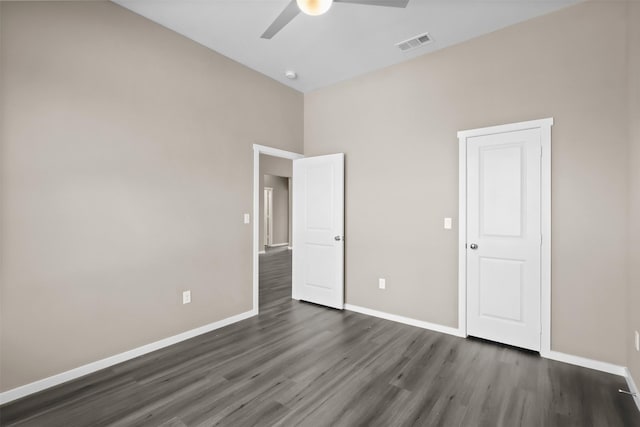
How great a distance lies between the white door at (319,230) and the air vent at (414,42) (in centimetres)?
146

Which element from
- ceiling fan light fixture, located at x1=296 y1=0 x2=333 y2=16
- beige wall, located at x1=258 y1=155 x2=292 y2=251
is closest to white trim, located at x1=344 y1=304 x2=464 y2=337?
ceiling fan light fixture, located at x1=296 y1=0 x2=333 y2=16

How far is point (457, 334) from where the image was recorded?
3273 mm

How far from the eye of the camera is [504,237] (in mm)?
3008

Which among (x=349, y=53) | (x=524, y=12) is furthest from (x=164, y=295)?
(x=524, y=12)

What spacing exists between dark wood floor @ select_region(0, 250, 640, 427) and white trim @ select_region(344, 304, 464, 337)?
0.35 feet

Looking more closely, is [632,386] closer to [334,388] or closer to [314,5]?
[334,388]

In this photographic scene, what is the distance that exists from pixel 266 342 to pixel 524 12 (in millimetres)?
4057

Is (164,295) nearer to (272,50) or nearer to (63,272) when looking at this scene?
(63,272)

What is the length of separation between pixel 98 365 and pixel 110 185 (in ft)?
5.08

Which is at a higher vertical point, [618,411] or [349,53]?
[349,53]

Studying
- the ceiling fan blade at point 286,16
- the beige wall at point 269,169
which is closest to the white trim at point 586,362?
the ceiling fan blade at point 286,16

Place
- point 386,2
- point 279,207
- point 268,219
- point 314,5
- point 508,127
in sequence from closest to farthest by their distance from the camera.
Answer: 1. point 314,5
2. point 386,2
3. point 508,127
4. point 268,219
5. point 279,207

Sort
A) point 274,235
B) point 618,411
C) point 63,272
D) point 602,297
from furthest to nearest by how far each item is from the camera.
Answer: point 274,235 → point 602,297 → point 63,272 → point 618,411

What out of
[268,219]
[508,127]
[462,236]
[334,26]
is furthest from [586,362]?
[268,219]
